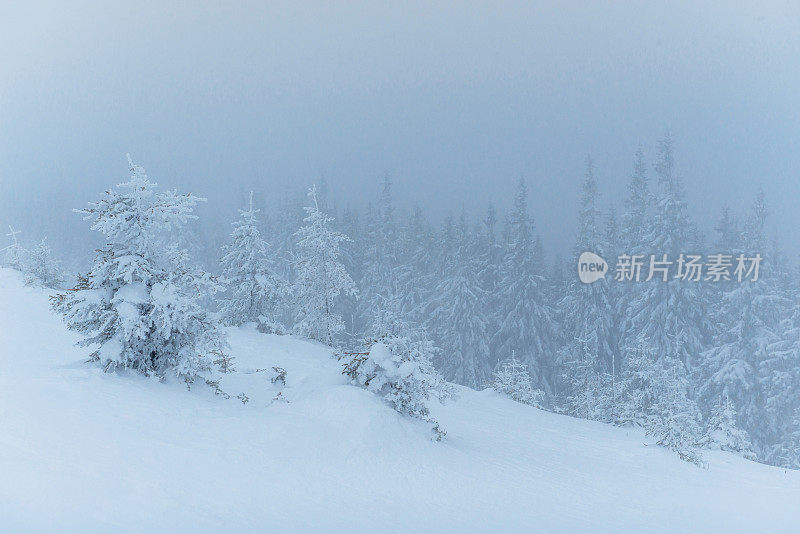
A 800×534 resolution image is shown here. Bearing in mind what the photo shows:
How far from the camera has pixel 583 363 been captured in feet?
107

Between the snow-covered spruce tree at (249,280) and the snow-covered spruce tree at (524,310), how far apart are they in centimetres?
2282

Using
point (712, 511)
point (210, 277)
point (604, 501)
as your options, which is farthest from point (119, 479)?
point (712, 511)

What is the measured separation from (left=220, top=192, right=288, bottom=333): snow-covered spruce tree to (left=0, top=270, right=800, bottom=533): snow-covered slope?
1188cm

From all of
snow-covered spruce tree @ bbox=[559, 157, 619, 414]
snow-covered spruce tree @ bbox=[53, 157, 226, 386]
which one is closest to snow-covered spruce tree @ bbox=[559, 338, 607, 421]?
snow-covered spruce tree @ bbox=[559, 157, 619, 414]

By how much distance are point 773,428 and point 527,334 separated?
1653 centimetres

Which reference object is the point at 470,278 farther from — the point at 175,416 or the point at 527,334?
the point at 175,416

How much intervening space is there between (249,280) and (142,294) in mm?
15179

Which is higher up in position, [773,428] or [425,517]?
[425,517]

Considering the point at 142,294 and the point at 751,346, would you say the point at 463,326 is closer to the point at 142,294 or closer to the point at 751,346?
the point at 751,346

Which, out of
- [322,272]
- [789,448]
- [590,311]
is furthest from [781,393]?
[322,272]

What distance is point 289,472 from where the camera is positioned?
19.0 feet

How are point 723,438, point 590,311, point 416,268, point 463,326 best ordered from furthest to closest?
point 416,268 → point 463,326 → point 590,311 → point 723,438

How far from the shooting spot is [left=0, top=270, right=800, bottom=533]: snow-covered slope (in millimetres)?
4504

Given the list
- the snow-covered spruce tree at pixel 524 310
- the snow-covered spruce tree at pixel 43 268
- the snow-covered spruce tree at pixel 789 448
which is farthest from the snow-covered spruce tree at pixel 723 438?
the snow-covered spruce tree at pixel 43 268
